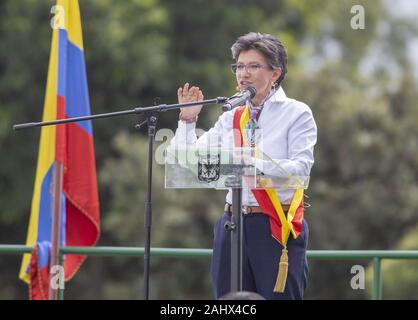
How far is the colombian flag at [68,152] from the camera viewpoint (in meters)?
7.07

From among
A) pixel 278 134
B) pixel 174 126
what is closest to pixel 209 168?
pixel 278 134

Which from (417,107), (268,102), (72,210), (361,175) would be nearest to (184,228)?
(361,175)

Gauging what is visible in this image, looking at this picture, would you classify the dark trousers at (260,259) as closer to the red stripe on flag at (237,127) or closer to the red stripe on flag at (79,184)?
the red stripe on flag at (237,127)

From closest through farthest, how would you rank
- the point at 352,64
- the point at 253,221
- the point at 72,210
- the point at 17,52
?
the point at 253,221 < the point at 72,210 < the point at 17,52 < the point at 352,64

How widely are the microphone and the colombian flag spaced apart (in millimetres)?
2510

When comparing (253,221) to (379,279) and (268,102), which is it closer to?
(268,102)

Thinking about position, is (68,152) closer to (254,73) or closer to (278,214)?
(254,73)

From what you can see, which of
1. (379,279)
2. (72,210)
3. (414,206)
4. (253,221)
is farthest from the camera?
(414,206)

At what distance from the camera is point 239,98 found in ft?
15.1

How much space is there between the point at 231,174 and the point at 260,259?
2.11 ft

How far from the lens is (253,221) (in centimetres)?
498

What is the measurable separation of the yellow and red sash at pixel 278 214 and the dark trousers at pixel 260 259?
0.11ft

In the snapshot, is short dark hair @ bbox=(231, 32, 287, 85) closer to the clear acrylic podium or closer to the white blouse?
the white blouse
